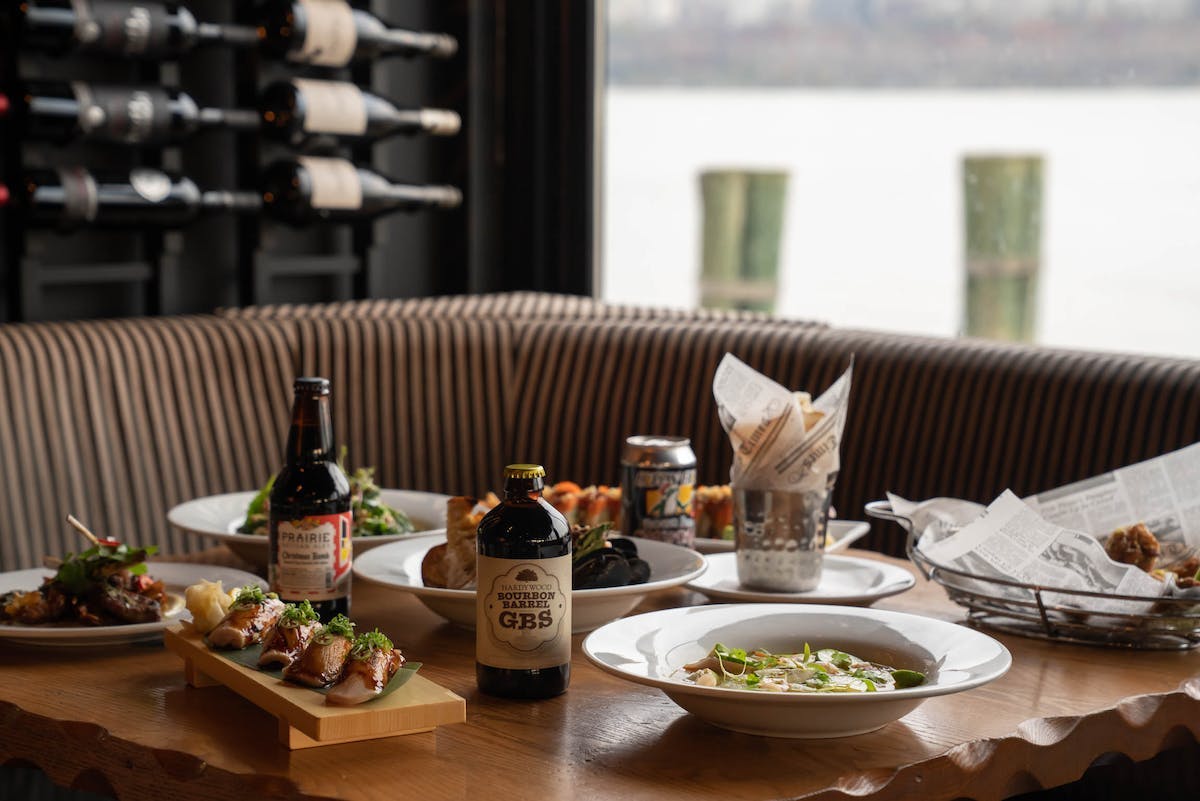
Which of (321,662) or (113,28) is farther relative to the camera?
(113,28)

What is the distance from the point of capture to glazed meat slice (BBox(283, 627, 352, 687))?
3.91 ft

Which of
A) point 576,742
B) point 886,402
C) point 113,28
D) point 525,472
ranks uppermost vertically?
point 113,28

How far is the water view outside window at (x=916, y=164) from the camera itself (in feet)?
10.1

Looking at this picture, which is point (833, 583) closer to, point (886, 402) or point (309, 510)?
point (309, 510)

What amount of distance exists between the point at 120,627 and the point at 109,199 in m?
1.54

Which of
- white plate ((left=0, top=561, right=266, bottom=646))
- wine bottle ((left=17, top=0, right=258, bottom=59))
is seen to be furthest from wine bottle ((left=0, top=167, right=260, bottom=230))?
white plate ((left=0, top=561, right=266, bottom=646))

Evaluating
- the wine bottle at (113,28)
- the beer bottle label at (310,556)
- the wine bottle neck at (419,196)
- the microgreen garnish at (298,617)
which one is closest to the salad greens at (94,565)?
the beer bottle label at (310,556)

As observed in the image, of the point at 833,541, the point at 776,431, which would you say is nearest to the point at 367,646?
the point at 776,431

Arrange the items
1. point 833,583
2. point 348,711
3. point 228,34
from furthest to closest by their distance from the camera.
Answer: point 228,34, point 833,583, point 348,711

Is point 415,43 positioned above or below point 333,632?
above

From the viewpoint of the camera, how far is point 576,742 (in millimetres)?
1188

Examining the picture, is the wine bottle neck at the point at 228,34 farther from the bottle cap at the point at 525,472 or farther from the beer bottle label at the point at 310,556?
the bottle cap at the point at 525,472

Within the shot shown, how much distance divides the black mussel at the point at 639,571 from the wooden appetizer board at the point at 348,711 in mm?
340

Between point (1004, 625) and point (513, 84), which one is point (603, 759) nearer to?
point (1004, 625)
